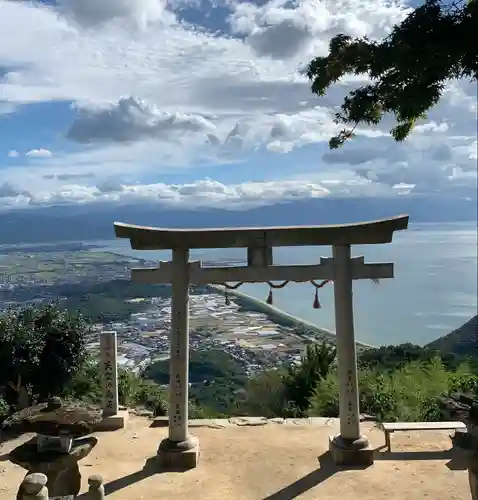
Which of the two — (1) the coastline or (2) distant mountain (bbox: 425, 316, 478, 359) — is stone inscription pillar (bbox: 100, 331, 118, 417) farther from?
(2) distant mountain (bbox: 425, 316, 478, 359)

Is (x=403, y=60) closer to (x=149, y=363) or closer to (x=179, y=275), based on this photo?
(x=179, y=275)

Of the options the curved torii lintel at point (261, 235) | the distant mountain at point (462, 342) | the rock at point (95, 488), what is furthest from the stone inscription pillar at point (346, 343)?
the distant mountain at point (462, 342)

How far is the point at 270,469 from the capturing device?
7918 millimetres

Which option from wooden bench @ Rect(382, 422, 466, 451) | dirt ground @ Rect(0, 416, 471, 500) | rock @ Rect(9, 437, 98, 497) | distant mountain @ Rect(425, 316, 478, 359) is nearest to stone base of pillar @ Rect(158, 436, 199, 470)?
dirt ground @ Rect(0, 416, 471, 500)

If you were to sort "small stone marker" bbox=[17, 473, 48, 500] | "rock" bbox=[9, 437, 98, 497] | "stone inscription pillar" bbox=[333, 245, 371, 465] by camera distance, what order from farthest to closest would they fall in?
"stone inscription pillar" bbox=[333, 245, 371, 465] → "rock" bbox=[9, 437, 98, 497] → "small stone marker" bbox=[17, 473, 48, 500]

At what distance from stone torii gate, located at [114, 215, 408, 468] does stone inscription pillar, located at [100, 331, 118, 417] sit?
2.08 m

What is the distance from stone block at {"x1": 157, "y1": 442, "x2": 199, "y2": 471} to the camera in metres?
7.90

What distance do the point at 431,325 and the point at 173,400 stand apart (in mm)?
18211

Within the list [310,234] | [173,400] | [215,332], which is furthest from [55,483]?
[215,332]

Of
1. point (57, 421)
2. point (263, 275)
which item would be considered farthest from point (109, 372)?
point (57, 421)

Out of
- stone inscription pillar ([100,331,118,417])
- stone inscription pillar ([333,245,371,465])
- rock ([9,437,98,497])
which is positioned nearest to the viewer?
rock ([9,437,98,497])

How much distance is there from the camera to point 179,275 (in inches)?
317

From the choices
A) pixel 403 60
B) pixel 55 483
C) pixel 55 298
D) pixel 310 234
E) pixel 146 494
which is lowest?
pixel 146 494

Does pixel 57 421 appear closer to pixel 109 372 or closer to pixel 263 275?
pixel 263 275
